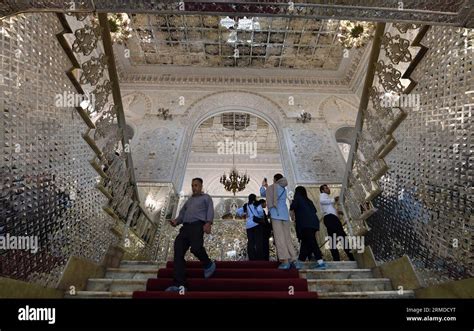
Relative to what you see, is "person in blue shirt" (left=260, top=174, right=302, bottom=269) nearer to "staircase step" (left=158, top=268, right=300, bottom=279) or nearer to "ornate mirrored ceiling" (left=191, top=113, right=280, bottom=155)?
"staircase step" (left=158, top=268, right=300, bottom=279)

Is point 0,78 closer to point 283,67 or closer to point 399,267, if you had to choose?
point 399,267

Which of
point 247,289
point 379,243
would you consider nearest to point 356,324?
point 247,289

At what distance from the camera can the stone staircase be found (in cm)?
300

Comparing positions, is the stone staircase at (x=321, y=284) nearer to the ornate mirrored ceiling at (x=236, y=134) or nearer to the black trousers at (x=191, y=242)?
the black trousers at (x=191, y=242)

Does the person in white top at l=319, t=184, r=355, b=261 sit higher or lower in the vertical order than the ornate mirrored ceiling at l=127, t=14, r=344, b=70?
lower

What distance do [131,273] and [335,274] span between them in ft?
7.48

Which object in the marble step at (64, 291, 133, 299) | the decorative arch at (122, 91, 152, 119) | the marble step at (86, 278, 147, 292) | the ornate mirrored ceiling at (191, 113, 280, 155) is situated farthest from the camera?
the ornate mirrored ceiling at (191, 113, 280, 155)

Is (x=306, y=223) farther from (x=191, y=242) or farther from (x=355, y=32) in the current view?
(x=355, y=32)

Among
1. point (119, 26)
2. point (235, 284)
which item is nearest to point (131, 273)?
point (235, 284)

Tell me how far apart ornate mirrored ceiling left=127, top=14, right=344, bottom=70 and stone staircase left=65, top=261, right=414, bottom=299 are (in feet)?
24.7

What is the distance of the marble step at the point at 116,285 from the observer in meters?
3.36

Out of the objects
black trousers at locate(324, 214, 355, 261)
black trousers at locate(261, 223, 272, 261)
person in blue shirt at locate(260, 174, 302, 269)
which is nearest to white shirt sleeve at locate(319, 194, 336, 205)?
black trousers at locate(324, 214, 355, 261)

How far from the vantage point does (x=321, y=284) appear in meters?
3.37

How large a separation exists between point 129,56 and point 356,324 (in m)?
10.8
